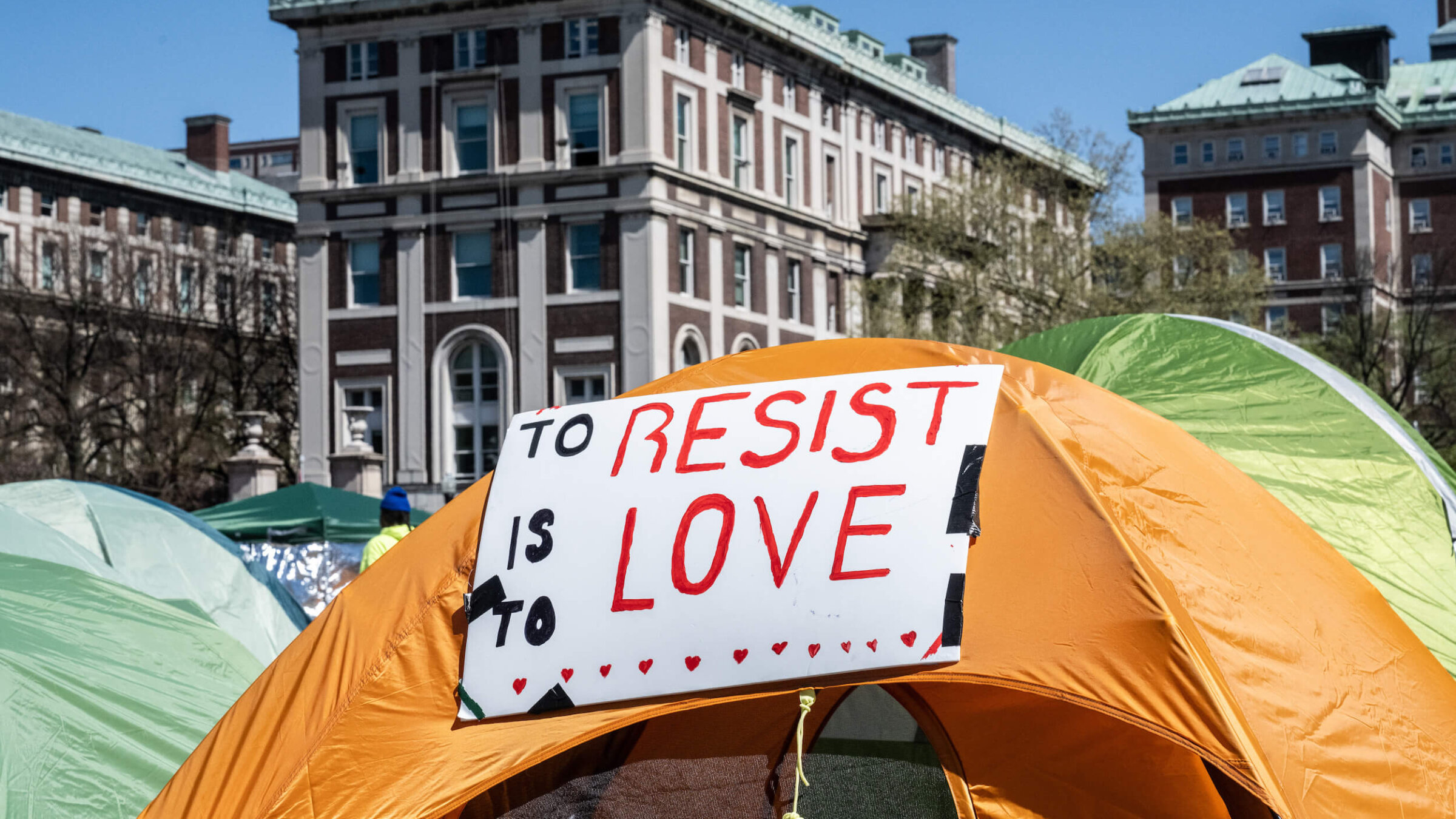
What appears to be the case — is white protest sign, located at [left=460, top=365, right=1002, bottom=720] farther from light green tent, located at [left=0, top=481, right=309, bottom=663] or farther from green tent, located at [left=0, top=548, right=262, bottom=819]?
light green tent, located at [left=0, top=481, right=309, bottom=663]

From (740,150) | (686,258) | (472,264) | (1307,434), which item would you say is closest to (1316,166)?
(740,150)

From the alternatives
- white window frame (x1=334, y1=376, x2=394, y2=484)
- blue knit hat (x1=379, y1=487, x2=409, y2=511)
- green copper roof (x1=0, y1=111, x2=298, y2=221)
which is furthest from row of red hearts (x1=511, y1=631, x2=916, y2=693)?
green copper roof (x1=0, y1=111, x2=298, y2=221)

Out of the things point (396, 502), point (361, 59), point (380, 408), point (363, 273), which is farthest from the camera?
point (363, 273)

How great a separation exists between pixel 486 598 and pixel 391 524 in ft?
18.2

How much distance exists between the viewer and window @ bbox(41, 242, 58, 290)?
2015 inches

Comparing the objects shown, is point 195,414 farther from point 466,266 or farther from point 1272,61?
point 1272,61

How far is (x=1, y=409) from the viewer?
145ft

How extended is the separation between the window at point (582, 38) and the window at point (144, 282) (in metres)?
17.1

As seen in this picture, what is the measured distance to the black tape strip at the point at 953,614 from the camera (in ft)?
16.1

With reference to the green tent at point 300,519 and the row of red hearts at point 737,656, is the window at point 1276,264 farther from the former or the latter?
the row of red hearts at point 737,656

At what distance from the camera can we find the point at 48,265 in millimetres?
58469

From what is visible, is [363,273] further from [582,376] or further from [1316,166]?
[1316,166]

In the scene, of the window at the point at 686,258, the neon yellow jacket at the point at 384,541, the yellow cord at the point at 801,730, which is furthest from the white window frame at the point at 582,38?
the yellow cord at the point at 801,730

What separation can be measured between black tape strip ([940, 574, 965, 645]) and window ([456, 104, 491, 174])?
39.9m
